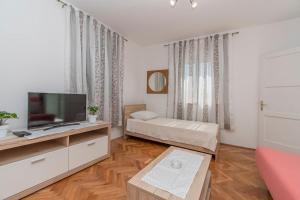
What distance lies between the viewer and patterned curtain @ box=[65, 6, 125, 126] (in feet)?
8.14

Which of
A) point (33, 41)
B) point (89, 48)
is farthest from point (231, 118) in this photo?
point (33, 41)

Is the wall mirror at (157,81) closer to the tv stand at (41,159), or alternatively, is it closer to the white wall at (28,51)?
the tv stand at (41,159)

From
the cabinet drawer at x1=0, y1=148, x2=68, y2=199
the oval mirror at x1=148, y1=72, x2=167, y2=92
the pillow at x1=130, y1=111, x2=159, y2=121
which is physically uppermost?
the oval mirror at x1=148, y1=72, x2=167, y2=92

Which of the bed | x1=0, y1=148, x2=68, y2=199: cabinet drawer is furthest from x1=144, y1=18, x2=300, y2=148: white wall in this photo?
x1=0, y1=148, x2=68, y2=199: cabinet drawer

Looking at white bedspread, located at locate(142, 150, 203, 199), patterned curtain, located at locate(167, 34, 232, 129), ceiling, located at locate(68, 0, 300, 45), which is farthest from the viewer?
patterned curtain, located at locate(167, 34, 232, 129)

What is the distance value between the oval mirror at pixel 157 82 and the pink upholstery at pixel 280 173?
259 centimetres

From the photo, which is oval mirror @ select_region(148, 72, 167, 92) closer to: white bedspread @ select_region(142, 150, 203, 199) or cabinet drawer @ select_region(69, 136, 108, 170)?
cabinet drawer @ select_region(69, 136, 108, 170)

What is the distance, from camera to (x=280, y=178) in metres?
1.27

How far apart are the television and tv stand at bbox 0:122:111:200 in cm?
27

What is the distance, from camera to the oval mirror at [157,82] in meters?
3.99

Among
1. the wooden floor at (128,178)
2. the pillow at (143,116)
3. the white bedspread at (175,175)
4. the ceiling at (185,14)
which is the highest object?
the ceiling at (185,14)

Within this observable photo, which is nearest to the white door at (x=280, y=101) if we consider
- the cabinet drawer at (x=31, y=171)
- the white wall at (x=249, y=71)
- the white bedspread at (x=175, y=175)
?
the white wall at (x=249, y=71)

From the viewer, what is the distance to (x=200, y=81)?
11.3 feet

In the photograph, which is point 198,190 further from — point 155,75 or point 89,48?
point 155,75
